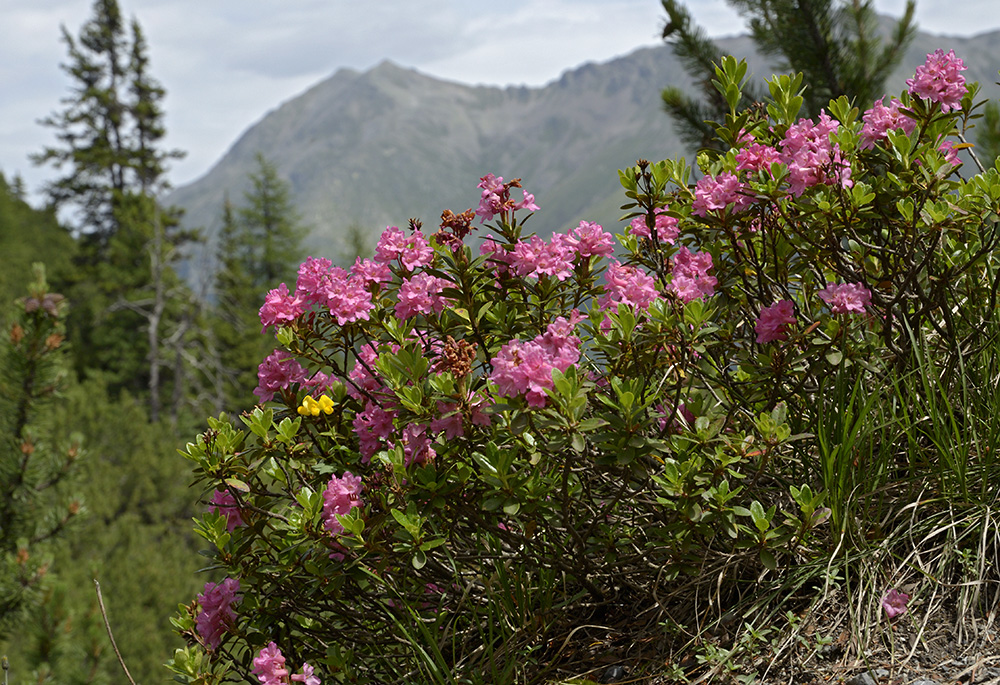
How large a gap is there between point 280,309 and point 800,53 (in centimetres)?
461

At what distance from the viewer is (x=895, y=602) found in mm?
1745

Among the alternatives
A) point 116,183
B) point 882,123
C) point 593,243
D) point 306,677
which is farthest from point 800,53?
point 116,183

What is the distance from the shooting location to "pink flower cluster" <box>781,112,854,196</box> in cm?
186

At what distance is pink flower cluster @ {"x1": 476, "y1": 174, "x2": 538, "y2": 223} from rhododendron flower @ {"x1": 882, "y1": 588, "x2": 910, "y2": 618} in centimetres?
134

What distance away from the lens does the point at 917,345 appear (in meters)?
1.99

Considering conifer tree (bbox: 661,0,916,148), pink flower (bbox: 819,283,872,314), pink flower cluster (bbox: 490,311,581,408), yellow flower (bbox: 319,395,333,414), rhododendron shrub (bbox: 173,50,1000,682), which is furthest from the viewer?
conifer tree (bbox: 661,0,916,148)

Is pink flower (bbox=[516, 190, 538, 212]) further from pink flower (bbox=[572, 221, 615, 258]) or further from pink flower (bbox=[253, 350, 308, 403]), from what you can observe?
pink flower (bbox=[253, 350, 308, 403])

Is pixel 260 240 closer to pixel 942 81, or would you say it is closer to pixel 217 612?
pixel 217 612

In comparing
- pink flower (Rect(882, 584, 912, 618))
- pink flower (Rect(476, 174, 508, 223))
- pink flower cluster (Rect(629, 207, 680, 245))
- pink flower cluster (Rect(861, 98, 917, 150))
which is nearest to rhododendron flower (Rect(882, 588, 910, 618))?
pink flower (Rect(882, 584, 912, 618))

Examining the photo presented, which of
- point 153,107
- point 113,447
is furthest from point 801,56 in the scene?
point 153,107

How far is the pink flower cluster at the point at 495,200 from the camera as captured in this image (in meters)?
1.91

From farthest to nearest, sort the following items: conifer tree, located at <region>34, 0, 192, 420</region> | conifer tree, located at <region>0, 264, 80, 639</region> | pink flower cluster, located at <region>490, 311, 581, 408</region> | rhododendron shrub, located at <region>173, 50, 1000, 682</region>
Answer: conifer tree, located at <region>34, 0, 192, 420</region>
conifer tree, located at <region>0, 264, 80, 639</region>
rhododendron shrub, located at <region>173, 50, 1000, 682</region>
pink flower cluster, located at <region>490, 311, 581, 408</region>

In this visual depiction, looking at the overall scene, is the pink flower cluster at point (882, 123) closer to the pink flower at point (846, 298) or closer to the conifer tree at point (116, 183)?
the pink flower at point (846, 298)

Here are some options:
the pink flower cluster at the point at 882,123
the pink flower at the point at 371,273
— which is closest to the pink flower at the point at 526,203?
the pink flower at the point at 371,273
